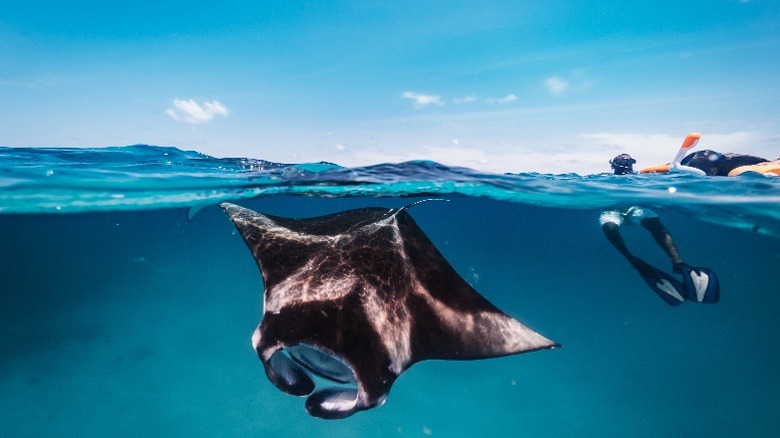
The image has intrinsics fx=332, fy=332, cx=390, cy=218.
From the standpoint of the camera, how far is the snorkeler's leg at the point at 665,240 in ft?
30.0

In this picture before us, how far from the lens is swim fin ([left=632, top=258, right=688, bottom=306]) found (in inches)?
326

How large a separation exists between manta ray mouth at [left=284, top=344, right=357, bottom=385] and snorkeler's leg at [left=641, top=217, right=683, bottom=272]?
10.0m

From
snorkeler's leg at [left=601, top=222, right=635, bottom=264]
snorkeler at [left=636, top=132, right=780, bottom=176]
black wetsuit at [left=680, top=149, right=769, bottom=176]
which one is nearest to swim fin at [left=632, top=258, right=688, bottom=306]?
snorkeler's leg at [left=601, top=222, right=635, bottom=264]

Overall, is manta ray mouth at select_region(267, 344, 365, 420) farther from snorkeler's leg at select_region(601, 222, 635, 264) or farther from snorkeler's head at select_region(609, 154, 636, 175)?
snorkeler's head at select_region(609, 154, 636, 175)

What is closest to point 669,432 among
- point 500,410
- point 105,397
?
point 500,410

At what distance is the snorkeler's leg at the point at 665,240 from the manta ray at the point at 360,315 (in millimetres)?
8570

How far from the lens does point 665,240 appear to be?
10164 mm

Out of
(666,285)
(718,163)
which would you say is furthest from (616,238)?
(718,163)

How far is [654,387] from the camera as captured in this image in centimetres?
2334

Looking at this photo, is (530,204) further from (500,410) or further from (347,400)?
(347,400)

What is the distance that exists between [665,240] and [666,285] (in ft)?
7.74

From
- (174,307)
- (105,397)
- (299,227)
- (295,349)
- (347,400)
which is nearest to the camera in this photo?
(347,400)

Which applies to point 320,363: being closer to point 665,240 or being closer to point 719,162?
point 665,240

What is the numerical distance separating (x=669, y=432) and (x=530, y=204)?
1651 cm
